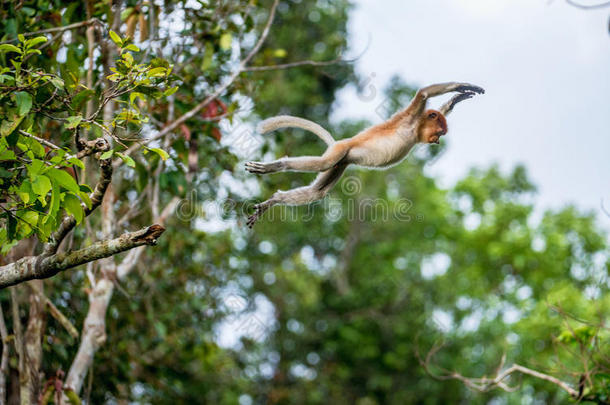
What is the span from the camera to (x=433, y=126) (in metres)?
4.59

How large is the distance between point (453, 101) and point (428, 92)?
0.27 metres

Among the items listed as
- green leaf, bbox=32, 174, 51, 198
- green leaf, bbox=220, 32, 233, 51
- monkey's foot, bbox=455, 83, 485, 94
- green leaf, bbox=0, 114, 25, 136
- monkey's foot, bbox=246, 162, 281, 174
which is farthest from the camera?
green leaf, bbox=220, 32, 233, 51

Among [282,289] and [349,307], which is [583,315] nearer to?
[349,307]

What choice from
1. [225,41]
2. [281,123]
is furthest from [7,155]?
[225,41]

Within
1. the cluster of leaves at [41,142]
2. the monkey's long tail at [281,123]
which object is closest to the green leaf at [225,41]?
the monkey's long tail at [281,123]

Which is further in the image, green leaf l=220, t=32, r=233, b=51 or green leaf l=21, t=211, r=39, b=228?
green leaf l=220, t=32, r=233, b=51

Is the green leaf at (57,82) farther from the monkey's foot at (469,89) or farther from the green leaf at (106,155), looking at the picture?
the monkey's foot at (469,89)

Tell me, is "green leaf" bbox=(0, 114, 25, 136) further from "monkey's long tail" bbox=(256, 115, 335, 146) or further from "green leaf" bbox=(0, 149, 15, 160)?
"monkey's long tail" bbox=(256, 115, 335, 146)

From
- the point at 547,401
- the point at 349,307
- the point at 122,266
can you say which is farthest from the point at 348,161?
the point at 547,401

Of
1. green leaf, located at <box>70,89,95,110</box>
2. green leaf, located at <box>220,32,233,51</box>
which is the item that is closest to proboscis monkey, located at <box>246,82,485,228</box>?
green leaf, located at <box>70,89,95,110</box>

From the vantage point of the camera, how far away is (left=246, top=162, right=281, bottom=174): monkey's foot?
166 inches

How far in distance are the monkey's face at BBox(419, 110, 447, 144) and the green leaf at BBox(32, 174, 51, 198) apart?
2559 millimetres

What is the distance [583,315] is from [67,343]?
14.6 meters

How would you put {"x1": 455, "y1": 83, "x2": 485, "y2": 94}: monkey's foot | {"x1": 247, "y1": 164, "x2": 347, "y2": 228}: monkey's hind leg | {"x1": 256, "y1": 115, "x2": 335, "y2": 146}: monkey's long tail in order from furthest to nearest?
{"x1": 247, "y1": 164, "x2": 347, "y2": 228}: monkey's hind leg, {"x1": 256, "y1": 115, "x2": 335, "y2": 146}: monkey's long tail, {"x1": 455, "y1": 83, "x2": 485, "y2": 94}: monkey's foot
